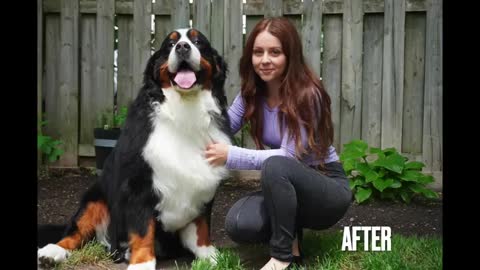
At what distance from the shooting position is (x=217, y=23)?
4512mm

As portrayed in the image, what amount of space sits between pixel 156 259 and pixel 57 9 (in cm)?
264

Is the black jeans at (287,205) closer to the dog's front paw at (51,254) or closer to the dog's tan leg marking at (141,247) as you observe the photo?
the dog's tan leg marking at (141,247)

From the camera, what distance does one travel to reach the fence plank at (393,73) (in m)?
4.27

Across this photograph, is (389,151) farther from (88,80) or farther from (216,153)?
(88,80)

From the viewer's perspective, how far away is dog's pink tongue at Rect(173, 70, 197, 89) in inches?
98.7

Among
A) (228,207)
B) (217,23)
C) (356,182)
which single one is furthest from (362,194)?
(217,23)

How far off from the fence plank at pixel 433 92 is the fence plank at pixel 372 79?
0.36 meters

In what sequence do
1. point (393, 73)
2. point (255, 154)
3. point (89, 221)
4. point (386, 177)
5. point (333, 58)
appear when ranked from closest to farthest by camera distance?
point (255, 154) < point (89, 221) < point (386, 177) < point (393, 73) < point (333, 58)

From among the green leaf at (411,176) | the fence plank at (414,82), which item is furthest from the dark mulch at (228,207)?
the fence plank at (414,82)

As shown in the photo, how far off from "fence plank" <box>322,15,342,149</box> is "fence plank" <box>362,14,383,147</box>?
20 centimetres

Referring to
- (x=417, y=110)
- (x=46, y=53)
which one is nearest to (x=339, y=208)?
(x=417, y=110)

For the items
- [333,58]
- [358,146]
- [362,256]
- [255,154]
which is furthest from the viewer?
[333,58]

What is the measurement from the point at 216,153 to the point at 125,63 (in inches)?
90.2

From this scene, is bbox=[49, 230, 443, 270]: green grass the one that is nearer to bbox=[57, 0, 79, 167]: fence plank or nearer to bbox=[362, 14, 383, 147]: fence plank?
bbox=[362, 14, 383, 147]: fence plank
